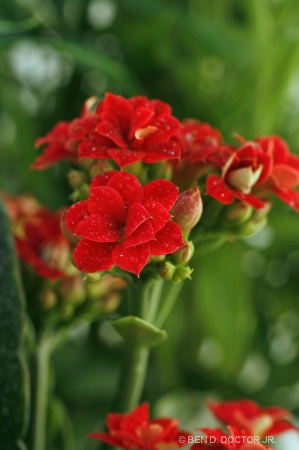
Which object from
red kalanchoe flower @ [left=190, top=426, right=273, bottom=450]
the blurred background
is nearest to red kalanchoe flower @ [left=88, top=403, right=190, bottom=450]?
red kalanchoe flower @ [left=190, top=426, right=273, bottom=450]

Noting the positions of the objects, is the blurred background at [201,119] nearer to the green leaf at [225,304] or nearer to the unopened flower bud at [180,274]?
the green leaf at [225,304]

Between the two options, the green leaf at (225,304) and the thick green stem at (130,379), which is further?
the green leaf at (225,304)

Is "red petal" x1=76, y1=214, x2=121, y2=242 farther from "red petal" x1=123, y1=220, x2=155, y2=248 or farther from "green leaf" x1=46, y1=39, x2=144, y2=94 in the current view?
"green leaf" x1=46, y1=39, x2=144, y2=94

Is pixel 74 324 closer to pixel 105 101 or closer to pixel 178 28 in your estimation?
pixel 105 101

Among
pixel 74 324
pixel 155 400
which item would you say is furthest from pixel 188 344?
pixel 74 324

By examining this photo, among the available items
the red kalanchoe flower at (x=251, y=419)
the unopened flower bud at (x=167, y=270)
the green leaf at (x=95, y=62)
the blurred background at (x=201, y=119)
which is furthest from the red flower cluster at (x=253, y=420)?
the green leaf at (x=95, y=62)
